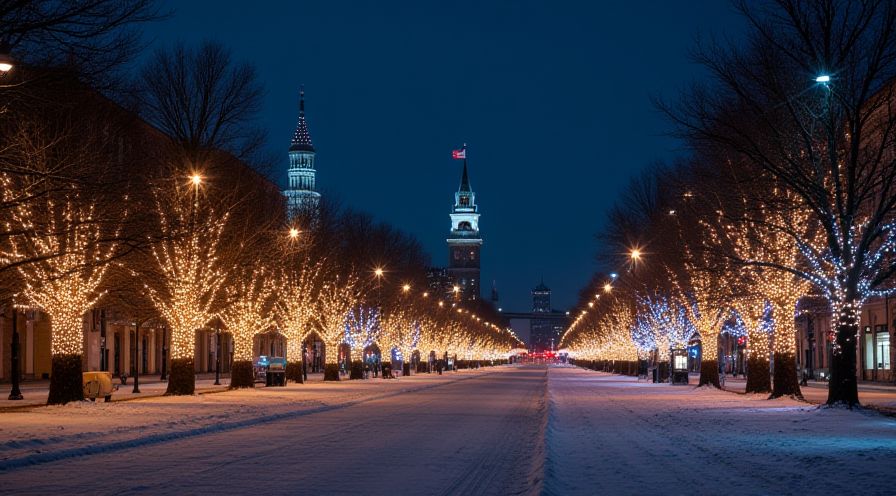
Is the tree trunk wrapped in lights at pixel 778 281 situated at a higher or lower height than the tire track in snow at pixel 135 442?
higher

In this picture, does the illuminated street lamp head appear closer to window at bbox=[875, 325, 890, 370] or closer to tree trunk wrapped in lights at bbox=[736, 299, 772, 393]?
tree trunk wrapped in lights at bbox=[736, 299, 772, 393]

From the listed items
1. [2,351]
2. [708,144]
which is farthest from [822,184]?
[2,351]

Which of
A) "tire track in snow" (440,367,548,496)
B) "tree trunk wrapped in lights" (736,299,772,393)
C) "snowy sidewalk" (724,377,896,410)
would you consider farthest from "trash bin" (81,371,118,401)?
"snowy sidewalk" (724,377,896,410)

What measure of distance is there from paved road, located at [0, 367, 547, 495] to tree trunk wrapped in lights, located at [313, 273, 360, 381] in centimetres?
4084

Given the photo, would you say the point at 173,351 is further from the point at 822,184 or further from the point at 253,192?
the point at 822,184

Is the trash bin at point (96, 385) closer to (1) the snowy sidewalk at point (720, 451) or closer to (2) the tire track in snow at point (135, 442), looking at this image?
(2) the tire track in snow at point (135, 442)

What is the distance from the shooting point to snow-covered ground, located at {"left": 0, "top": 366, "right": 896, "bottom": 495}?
15.6 m

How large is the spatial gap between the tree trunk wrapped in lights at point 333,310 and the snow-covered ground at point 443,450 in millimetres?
34767

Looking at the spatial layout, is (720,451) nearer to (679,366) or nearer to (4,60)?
(4,60)

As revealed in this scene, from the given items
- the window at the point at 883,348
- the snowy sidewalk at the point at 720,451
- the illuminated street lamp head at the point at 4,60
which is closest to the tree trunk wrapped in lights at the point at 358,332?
the window at the point at 883,348

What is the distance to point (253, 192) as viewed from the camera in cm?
4944

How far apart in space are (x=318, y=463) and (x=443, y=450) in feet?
11.0

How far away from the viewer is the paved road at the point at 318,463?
15547 millimetres

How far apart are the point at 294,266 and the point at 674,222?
22967 millimetres
